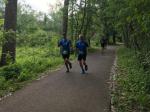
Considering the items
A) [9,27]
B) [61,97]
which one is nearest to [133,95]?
[61,97]

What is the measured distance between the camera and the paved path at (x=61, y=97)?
10.0m

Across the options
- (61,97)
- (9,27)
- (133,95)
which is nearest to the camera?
(61,97)

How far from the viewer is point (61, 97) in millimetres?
11508

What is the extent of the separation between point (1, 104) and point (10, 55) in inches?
307

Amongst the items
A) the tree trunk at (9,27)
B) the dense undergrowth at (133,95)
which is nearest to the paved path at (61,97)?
the dense undergrowth at (133,95)

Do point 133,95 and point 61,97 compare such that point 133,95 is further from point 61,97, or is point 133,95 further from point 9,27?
point 9,27

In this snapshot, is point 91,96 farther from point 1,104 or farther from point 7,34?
point 7,34

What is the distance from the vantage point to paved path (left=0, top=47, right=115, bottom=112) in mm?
10008

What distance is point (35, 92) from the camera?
490 inches

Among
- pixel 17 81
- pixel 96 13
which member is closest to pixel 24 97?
pixel 17 81

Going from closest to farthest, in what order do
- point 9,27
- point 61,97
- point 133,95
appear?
point 61,97 → point 133,95 → point 9,27

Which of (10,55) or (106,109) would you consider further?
(10,55)

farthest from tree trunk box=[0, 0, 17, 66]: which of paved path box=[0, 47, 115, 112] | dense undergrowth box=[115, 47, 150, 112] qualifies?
dense undergrowth box=[115, 47, 150, 112]

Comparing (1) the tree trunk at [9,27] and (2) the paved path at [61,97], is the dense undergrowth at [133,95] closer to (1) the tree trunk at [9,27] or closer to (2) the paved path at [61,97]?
(2) the paved path at [61,97]
